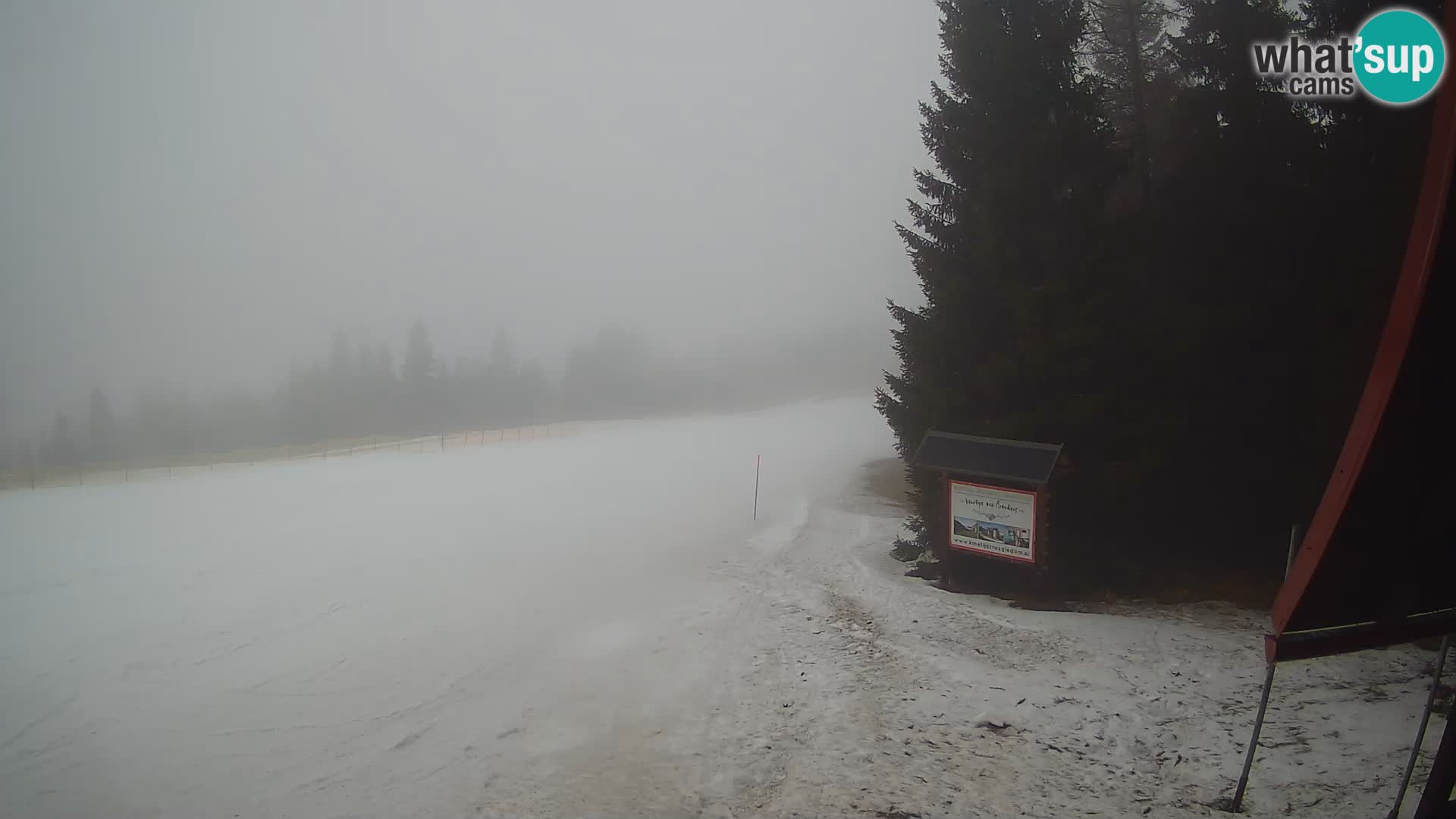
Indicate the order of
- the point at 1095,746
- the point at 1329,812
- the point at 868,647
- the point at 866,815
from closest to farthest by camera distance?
1. the point at 1329,812
2. the point at 866,815
3. the point at 1095,746
4. the point at 868,647

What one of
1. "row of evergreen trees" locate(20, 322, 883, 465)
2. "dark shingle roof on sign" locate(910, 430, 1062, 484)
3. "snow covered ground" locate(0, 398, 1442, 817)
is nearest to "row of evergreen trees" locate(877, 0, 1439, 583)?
"dark shingle roof on sign" locate(910, 430, 1062, 484)

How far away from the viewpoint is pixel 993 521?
10703 mm

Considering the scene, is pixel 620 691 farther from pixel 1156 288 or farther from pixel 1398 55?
pixel 1156 288

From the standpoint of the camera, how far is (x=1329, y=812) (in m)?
4.64

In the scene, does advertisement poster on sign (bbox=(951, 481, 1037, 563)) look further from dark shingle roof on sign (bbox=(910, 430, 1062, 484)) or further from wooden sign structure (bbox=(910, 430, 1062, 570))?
dark shingle roof on sign (bbox=(910, 430, 1062, 484))

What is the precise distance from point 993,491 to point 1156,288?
496cm

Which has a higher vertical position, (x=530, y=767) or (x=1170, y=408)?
(x=1170, y=408)

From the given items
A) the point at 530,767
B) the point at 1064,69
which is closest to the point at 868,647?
the point at 530,767

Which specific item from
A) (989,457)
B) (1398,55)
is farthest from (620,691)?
(1398,55)

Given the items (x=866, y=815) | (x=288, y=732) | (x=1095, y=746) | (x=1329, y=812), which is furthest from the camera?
(x=288, y=732)

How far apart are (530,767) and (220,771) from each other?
3402mm

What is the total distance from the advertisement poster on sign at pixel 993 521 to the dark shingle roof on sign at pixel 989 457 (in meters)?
0.44

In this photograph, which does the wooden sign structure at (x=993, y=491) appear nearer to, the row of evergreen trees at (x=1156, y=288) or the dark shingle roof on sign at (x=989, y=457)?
the dark shingle roof on sign at (x=989, y=457)

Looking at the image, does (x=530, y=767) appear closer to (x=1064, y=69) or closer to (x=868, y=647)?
(x=868, y=647)
